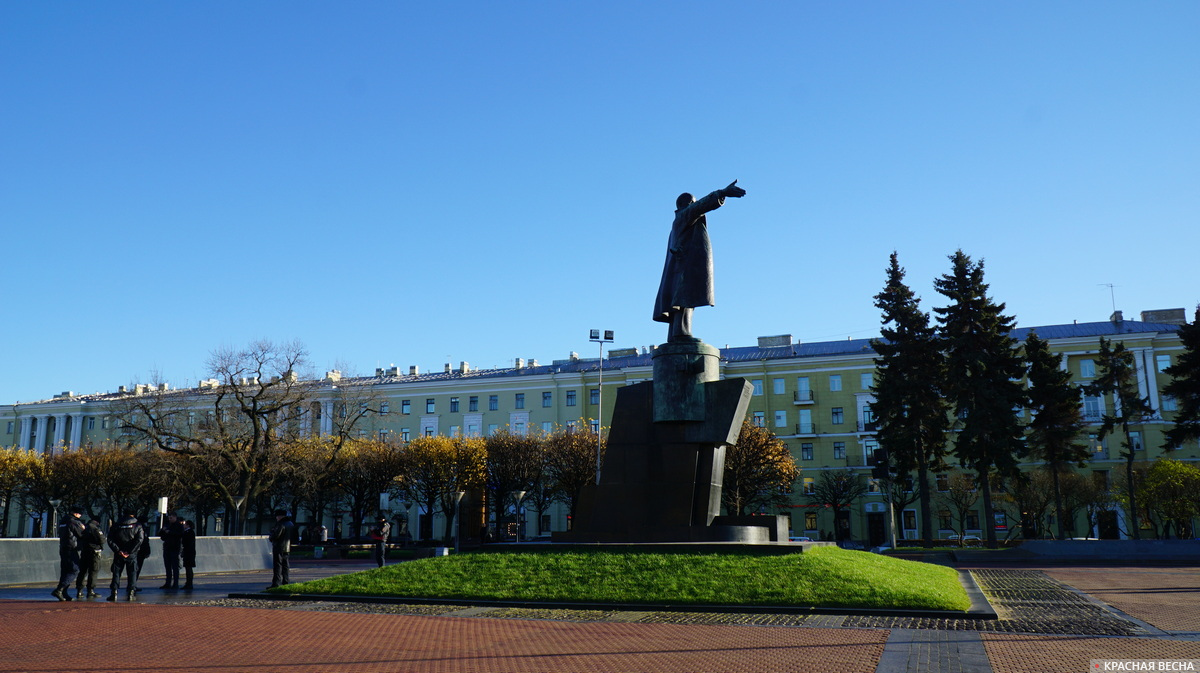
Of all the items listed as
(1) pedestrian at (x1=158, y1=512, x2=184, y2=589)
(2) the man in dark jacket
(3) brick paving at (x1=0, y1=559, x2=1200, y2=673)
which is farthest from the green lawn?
(1) pedestrian at (x1=158, y1=512, x2=184, y2=589)

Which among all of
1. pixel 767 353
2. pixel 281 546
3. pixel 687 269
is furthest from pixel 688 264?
pixel 767 353

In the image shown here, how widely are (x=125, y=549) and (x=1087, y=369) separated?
65.1 m

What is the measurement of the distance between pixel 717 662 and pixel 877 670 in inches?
63.5

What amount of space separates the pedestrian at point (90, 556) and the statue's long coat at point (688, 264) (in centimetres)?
1197

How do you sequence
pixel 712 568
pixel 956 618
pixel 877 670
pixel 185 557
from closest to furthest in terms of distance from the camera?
1. pixel 877 670
2. pixel 956 618
3. pixel 712 568
4. pixel 185 557

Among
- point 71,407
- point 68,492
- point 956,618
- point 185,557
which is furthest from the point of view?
point 71,407

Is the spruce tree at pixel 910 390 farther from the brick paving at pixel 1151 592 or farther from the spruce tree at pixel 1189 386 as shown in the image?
the brick paving at pixel 1151 592

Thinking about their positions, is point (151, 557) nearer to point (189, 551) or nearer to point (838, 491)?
point (189, 551)

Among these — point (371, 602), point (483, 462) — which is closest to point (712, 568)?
point (371, 602)

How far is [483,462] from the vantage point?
183 feet

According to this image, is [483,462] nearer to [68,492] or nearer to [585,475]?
[585,475]

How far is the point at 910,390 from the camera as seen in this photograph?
1736 inches

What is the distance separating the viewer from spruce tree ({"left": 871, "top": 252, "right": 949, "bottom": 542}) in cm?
4419

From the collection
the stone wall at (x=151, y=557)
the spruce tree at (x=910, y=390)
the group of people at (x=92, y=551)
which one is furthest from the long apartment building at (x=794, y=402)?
the group of people at (x=92, y=551)
